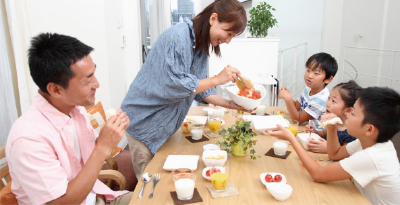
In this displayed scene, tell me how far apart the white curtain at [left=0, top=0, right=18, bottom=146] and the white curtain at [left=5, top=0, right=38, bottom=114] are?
0.05m

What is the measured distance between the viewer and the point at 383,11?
4.53 metres

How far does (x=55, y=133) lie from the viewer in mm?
1217

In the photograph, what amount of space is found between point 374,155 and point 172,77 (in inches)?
42.0

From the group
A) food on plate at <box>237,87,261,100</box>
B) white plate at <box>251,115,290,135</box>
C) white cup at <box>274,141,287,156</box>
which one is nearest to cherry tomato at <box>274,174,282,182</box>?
white cup at <box>274,141,287,156</box>

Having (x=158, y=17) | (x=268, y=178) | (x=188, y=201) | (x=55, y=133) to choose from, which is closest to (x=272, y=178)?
(x=268, y=178)

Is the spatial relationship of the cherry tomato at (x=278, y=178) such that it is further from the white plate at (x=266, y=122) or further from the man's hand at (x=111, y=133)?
the man's hand at (x=111, y=133)

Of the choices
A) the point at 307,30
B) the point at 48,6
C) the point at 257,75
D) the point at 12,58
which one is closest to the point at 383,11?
the point at 307,30

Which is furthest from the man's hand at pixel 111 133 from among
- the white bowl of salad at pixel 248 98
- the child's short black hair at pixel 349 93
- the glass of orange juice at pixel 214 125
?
the child's short black hair at pixel 349 93

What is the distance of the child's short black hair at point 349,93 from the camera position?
1.86m

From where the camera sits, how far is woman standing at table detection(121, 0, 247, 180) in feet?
5.44

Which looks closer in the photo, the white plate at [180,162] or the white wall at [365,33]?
the white plate at [180,162]

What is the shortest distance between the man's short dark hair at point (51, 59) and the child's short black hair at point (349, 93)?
159 cm

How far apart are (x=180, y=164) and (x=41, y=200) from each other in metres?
0.68

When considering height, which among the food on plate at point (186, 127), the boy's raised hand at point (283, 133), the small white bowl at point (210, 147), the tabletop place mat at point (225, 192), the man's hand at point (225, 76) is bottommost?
the tabletop place mat at point (225, 192)
